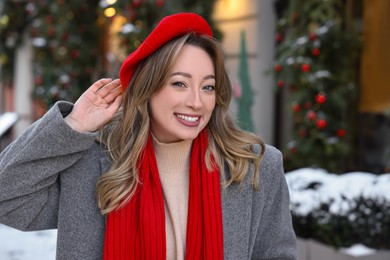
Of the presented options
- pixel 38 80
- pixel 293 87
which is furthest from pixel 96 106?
pixel 38 80

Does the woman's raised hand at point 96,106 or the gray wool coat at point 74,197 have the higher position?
the woman's raised hand at point 96,106

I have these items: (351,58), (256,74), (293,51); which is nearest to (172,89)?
(293,51)

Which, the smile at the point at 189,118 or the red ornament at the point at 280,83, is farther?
the red ornament at the point at 280,83

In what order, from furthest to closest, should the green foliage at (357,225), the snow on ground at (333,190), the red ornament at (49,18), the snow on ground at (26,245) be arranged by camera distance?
the red ornament at (49,18), the snow on ground at (26,245), the snow on ground at (333,190), the green foliage at (357,225)

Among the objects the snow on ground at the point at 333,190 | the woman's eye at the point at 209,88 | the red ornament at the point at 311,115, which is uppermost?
the woman's eye at the point at 209,88

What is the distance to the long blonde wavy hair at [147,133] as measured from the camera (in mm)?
2039

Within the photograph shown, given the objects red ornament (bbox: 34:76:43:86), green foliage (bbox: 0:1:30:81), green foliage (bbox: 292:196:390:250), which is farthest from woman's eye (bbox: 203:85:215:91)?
green foliage (bbox: 0:1:30:81)

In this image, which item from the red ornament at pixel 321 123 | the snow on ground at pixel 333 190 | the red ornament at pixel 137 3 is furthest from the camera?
the red ornament at pixel 137 3

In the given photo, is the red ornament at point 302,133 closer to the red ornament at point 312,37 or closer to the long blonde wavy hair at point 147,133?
the red ornament at point 312,37

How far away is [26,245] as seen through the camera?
575cm

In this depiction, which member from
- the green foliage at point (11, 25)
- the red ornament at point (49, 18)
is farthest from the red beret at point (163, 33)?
the green foliage at point (11, 25)

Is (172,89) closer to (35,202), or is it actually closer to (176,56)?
(176,56)

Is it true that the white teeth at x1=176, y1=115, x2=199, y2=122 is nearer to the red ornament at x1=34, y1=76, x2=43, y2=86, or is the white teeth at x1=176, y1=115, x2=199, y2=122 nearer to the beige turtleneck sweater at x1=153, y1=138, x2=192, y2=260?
the beige turtleneck sweater at x1=153, y1=138, x2=192, y2=260

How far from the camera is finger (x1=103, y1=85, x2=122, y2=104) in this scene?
2.14 m
